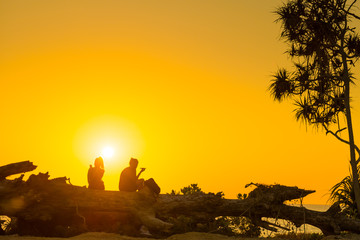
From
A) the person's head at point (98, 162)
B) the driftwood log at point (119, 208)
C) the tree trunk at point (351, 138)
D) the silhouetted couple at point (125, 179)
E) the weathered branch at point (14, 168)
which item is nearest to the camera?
the driftwood log at point (119, 208)

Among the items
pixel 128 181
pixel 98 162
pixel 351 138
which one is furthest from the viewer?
pixel 351 138

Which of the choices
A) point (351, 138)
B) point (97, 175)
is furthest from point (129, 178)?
point (351, 138)

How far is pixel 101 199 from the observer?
671 inches

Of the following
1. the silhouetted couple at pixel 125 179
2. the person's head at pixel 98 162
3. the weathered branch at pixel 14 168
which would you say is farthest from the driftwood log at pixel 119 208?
the person's head at pixel 98 162

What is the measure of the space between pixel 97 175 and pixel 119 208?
5.63ft

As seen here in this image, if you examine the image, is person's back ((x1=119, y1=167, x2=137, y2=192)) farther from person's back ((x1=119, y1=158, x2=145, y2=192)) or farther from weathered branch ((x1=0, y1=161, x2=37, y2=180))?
weathered branch ((x1=0, y1=161, x2=37, y2=180))

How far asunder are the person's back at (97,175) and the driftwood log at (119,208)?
715 mm

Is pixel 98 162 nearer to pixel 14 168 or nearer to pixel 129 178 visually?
pixel 129 178

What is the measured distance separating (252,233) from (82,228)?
246 inches

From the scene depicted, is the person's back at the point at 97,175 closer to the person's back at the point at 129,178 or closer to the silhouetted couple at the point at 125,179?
the silhouetted couple at the point at 125,179

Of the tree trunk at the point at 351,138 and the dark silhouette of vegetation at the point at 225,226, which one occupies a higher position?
the tree trunk at the point at 351,138

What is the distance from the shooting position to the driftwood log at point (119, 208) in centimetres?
1659

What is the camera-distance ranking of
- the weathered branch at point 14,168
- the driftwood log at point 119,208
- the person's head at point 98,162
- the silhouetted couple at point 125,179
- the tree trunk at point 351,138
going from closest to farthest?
the driftwood log at point 119,208, the weathered branch at point 14,168, the silhouetted couple at point 125,179, the person's head at point 98,162, the tree trunk at point 351,138

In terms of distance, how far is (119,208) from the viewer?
17031 millimetres
